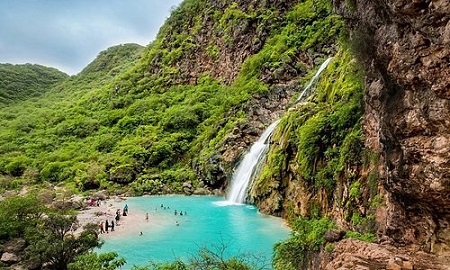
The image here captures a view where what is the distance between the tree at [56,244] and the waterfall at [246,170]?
55.5 ft

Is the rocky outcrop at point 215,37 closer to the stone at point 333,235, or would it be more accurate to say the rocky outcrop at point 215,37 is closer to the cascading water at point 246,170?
the cascading water at point 246,170

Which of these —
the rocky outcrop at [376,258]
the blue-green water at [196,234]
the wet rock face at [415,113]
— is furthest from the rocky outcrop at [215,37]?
the rocky outcrop at [376,258]

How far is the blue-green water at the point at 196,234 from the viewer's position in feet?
71.1

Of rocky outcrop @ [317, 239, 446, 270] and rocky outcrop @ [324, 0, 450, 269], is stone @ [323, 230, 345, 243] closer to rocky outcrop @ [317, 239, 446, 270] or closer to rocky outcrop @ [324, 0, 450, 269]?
rocky outcrop @ [317, 239, 446, 270]

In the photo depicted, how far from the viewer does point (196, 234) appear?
26.2 meters

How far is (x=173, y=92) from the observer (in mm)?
67438

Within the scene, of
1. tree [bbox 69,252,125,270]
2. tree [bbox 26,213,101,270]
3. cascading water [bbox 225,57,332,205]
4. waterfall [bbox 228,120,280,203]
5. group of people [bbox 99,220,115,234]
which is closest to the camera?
tree [bbox 69,252,125,270]

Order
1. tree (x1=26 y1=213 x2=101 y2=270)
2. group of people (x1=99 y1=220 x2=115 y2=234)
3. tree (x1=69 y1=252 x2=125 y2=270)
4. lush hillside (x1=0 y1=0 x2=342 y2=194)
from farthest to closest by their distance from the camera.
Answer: lush hillside (x1=0 y1=0 x2=342 y2=194) < group of people (x1=99 y1=220 x2=115 y2=234) < tree (x1=26 y1=213 x2=101 y2=270) < tree (x1=69 y1=252 x2=125 y2=270)

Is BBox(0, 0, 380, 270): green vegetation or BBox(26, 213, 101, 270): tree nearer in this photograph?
BBox(26, 213, 101, 270): tree

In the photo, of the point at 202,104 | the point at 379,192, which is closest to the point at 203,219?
the point at 379,192

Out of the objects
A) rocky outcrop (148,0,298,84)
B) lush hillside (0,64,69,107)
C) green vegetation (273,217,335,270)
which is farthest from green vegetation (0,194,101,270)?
lush hillside (0,64,69,107)

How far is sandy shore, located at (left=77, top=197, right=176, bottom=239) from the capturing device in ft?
91.4

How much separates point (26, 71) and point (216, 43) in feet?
313

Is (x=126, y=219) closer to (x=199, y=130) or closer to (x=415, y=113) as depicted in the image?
(x=199, y=130)
